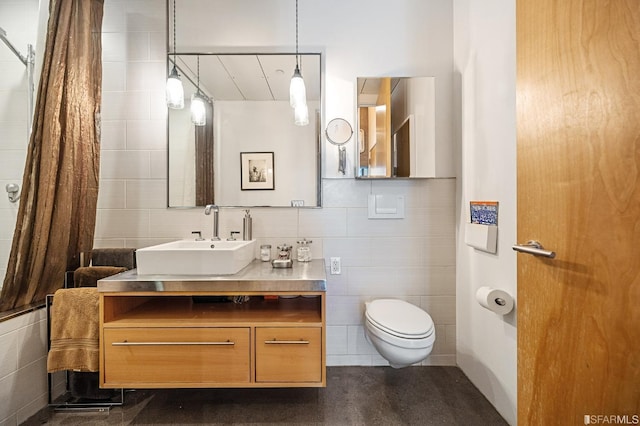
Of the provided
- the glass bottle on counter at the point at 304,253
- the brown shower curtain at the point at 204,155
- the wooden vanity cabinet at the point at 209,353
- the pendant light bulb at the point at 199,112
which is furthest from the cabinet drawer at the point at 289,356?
the pendant light bulb at the point at 199,112

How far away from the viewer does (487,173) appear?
164cm

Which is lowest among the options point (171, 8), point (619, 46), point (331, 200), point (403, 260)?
point (403, 260)

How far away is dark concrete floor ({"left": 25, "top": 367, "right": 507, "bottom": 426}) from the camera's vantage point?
148 centimetres

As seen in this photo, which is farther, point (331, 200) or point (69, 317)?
point (331, 200)

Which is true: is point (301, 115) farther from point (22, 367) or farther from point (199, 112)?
point (22, 367)

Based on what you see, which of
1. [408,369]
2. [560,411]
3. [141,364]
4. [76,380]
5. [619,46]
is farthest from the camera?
[408,369]

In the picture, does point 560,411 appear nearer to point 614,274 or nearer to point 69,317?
point 614,274

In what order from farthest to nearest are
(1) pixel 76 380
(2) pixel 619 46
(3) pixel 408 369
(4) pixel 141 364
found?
(3) pixel 408 369 → (1) pixel 76 380 → (4) pixel 141 364 → (2) pixel 619 46

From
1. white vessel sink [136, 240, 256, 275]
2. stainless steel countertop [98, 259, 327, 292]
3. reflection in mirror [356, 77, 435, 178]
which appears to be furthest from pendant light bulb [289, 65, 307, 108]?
stainless steel countertop [98, 259, 327, 292]

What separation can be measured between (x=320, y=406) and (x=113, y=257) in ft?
5.04

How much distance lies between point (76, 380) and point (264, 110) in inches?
75.7

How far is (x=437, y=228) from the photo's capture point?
2018 mm

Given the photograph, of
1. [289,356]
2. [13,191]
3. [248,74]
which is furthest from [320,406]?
[13,191]

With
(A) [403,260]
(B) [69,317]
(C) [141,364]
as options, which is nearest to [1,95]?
(B) [69,317]
